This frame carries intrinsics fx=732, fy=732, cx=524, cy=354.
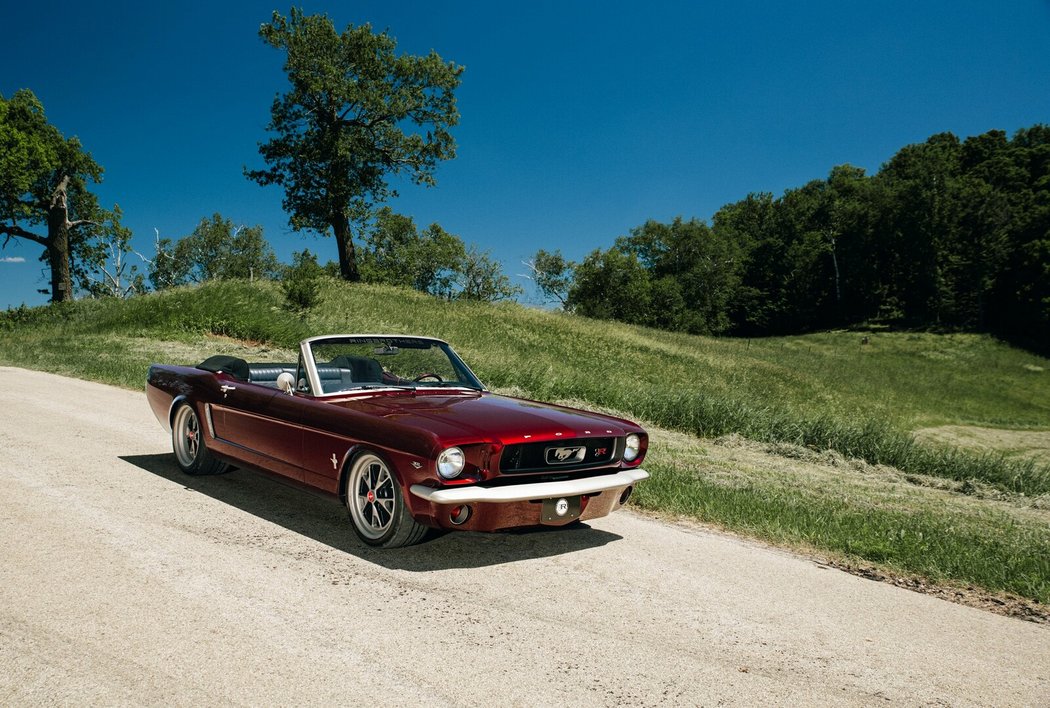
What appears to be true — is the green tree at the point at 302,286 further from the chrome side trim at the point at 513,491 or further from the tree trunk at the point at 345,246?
the chrome side trim at the point at 513,491

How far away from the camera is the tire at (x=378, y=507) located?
4.50 metres

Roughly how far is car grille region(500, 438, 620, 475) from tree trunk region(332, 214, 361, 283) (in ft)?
117

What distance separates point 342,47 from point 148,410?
3108 cm

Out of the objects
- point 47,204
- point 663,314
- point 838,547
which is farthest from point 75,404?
point 663,314

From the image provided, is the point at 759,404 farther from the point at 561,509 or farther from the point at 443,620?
the point at 443,620

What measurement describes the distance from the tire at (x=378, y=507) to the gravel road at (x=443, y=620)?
0.14 meters

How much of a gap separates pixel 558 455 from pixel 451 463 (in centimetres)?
77

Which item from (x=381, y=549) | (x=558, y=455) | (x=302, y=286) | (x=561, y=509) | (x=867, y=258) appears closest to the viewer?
(x=561, y=509)

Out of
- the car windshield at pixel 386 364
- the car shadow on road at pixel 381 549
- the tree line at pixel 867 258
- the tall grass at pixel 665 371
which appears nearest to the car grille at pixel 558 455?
the car shadow on road at pixel 381 549

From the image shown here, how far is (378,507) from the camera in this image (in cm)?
472

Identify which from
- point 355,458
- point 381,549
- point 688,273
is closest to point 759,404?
point 381,549

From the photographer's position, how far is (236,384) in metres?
6.13

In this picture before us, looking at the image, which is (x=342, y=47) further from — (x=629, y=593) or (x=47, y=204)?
(x=629, y=593)

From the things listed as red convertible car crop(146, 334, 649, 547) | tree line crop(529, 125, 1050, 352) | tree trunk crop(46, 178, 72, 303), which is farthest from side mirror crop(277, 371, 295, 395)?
tree line crop(529, 125, 1050, 352)
